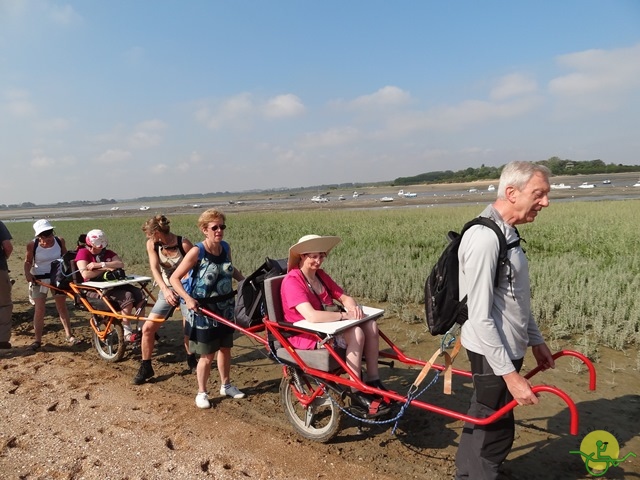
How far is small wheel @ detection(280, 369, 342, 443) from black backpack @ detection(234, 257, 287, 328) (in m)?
0.65

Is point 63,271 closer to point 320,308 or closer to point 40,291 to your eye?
point 40,291

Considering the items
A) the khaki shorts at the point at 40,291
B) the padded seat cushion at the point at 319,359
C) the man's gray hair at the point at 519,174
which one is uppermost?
the man's gray hair at the point at 519,174

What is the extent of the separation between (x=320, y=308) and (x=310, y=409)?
2.97 feet

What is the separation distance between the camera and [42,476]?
3277 mm

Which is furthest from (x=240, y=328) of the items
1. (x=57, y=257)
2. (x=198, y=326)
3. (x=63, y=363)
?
(x=57, y=257)

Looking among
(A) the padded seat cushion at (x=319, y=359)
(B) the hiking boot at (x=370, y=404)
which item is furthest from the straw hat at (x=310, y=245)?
(B) the hiking boot at (x=370, y=404)

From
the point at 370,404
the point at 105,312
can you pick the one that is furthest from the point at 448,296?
the point at 105,312

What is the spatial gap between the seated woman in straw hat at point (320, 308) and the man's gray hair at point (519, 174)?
1618 millimetres

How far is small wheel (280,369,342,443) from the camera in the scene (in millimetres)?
3562

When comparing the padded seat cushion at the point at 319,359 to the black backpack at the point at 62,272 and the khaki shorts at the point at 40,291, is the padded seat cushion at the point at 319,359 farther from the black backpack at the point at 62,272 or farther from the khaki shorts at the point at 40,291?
the khaki shorts at the point at 40,291

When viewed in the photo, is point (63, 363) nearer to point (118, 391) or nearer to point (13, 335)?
point (118, 391)

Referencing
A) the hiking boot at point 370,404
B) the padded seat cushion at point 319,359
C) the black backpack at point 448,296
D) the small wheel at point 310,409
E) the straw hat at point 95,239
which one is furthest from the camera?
the straw hat at point 95,239

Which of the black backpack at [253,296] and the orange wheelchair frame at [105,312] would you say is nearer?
the black backpack at [253,296]

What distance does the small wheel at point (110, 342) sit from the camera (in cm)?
582
